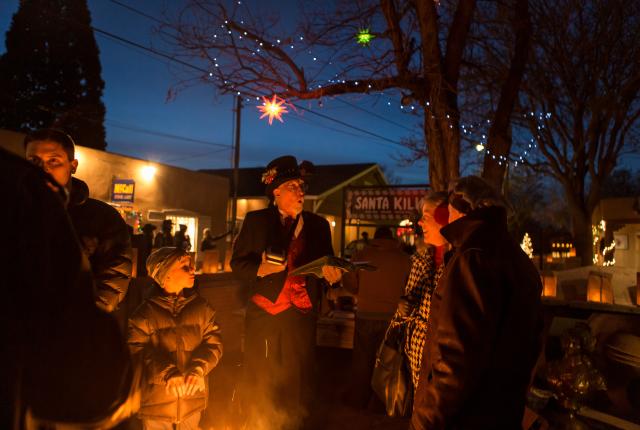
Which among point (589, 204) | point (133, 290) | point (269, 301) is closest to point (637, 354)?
point (269, 301)

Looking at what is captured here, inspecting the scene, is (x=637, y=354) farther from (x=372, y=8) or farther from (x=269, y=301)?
(x=372, y=8)

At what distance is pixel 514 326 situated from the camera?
208cm

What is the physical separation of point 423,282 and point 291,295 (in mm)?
997

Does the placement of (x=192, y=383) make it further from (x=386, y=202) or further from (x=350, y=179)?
(x=350, y=179)

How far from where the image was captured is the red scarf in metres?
3.24

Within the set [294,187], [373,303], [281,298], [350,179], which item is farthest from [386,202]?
[350,179]

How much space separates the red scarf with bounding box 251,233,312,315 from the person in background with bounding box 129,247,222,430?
1.33ft

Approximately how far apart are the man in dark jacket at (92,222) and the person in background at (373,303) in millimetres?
2993

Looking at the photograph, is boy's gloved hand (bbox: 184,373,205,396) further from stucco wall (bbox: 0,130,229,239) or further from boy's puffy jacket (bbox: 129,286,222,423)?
stucco wall (bbox: 0,130,229,239)

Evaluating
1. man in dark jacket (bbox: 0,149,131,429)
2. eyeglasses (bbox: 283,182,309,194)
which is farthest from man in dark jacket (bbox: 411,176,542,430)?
eyeglasses (bbox: 283,182,309,194)

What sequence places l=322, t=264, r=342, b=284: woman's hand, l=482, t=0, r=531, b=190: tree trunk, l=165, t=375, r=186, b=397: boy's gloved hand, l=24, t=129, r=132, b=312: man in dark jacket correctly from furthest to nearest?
l=482, t=0, r=531, b=190: tree trunk → l=322, t=264, r=342, b=284: woman's hand → l=165, t=375, r=186, b=397: boy's gloved hand → l=24, t=129, r=132, b=312: man in dark jacket

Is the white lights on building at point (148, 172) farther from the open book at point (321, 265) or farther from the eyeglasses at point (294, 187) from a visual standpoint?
the open book at point (321, 265)

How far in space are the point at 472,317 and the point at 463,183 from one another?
777 mm

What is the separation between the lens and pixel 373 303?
5652mm
